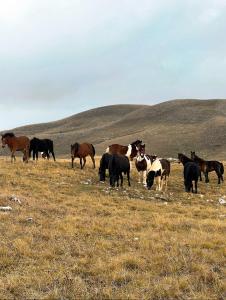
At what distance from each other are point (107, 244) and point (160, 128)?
92.7m

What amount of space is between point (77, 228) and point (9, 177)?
34.5 feet

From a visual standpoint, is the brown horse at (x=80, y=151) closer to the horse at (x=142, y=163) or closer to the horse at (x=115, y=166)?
the horse at (x=142, y=163)

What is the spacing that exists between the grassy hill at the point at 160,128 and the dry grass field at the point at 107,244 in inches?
2061

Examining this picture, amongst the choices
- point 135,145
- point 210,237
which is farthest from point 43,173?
point 210,237

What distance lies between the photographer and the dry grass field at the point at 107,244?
9531mm

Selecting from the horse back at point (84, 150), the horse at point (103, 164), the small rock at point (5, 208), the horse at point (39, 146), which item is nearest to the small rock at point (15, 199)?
the small rock at point (5, 208)

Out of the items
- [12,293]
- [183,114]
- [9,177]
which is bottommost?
[12,293]

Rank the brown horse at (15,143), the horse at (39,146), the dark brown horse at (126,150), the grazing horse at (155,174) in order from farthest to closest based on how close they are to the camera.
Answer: the horse at (39,146) → the dark brown horse at (126,150) → the brown horse at (15,143) → the grazing horse at (155,174)

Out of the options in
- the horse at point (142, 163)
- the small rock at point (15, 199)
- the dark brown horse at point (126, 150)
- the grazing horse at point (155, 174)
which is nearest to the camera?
the small rock at point (15, 199)

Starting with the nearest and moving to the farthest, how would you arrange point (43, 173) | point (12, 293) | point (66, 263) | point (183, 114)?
1. point (12, 293)
2. point (66, 263)
3. point (43, 173)
4. point (183, 114)

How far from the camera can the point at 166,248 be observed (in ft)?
41.4

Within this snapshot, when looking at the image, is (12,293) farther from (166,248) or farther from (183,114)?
(183,114)

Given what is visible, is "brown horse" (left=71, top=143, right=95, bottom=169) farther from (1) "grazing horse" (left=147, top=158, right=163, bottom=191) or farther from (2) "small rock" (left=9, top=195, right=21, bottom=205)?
(2) "small rock" (left=9, top=195, right=21, bottom=205)

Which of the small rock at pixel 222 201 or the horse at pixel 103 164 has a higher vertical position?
the horse at pixel 103 164
